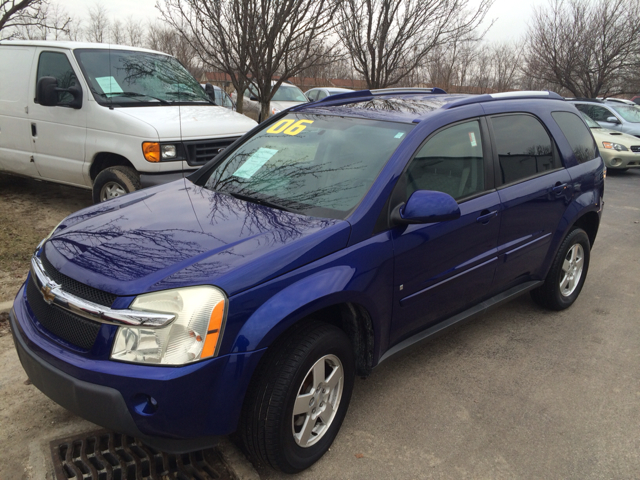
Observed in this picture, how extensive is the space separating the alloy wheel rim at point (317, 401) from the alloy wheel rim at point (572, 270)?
2614 mm

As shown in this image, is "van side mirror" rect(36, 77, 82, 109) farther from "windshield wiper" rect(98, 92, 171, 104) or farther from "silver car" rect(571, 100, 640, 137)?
Answer: "silver car" rect(571, 100, 640, 137)

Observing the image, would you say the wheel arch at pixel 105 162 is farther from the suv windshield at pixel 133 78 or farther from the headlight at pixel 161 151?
the suv windshield at pixel 133 78

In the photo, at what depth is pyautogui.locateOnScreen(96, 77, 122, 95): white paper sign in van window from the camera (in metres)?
5.97

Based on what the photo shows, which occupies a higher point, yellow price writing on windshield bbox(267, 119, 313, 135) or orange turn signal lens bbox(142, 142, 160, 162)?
yellow price writing on windshield bbox(267, 119, 313, 135)

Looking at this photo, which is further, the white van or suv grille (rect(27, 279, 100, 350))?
the white van

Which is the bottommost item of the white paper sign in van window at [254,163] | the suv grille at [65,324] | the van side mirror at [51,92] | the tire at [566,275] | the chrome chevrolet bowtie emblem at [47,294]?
the tire at [566,275]

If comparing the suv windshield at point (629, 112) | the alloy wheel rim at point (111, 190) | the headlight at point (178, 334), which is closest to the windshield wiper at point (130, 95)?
the alloy wheel rim at point (111, 190)

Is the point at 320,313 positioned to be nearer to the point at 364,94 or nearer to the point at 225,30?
the point at 364,94

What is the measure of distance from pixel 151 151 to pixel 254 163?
248cm

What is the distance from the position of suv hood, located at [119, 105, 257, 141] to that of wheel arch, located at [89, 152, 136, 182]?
0.53 meters

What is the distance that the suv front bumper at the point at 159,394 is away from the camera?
208cm

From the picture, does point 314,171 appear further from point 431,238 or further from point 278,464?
point 278,464

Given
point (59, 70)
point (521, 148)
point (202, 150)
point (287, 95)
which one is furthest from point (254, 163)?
point (287, 95)

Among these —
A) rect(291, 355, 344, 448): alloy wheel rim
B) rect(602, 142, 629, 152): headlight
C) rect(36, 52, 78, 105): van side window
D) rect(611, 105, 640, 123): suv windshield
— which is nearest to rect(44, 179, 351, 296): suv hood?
rect(291, 355, 344, 448): alloy wheel rim
